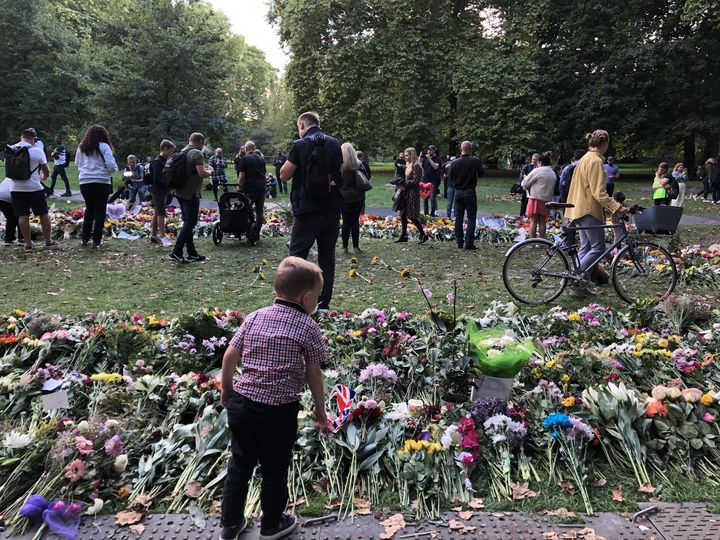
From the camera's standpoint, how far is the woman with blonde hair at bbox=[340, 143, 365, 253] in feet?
23.9

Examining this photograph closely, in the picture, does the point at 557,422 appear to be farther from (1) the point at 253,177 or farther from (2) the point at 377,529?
(1) the point at 253,177

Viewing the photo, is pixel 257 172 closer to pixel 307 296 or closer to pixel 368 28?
pixel 307 296

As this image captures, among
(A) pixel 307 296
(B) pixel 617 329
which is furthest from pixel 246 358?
(B) pixel 617 329

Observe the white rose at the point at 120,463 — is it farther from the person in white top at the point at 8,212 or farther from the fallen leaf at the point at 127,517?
the person in white top at the point at 8,212

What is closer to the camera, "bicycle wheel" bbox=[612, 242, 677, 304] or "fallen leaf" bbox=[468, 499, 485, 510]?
"fallen leaf" bbox=[468, 499, 485, 510]

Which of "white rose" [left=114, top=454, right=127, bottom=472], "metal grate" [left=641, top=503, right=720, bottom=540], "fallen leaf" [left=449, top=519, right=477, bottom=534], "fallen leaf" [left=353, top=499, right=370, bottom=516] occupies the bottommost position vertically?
"fallen leaf" [left=353, top=499, right=370, bottom=516]

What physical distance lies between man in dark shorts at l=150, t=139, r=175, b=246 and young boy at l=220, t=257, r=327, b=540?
763cm

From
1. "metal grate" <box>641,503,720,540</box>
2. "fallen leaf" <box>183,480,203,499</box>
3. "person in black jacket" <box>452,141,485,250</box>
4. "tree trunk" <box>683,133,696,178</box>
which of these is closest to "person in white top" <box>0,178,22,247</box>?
"person in black jacket" <box>452,141,485,250</box>

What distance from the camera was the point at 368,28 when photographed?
29328mm

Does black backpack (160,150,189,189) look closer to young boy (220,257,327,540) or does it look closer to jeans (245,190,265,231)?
jeans (245,190,265,231)

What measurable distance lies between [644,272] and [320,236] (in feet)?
13.6

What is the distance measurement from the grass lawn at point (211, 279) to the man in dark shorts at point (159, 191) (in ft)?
0.81

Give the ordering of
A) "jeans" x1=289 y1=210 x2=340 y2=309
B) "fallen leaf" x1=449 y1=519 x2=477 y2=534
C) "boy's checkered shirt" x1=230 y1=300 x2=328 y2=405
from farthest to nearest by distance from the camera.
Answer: "jeans" x1=289 y1=210 x2=340 y2=309 < "fallen leaf" x1=449 y1=519 x2=477 y2=534 < "boy's checkered shirt" x1=230 y1=300 x2=328 y2=405

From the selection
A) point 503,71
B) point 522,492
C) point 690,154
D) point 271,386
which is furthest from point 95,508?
point 690,154
